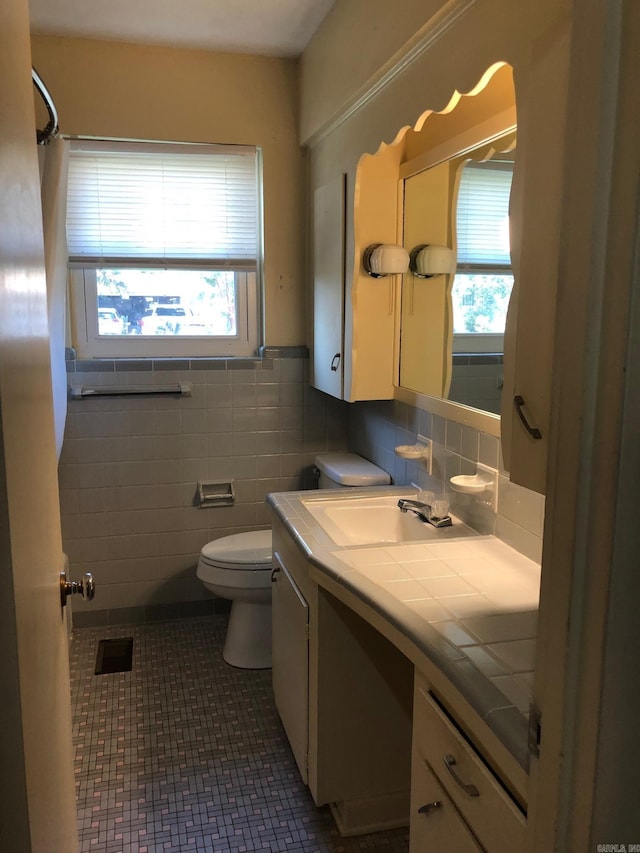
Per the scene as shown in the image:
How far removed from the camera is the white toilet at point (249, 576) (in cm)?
260

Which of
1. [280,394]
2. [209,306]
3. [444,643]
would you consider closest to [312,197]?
[209,306]

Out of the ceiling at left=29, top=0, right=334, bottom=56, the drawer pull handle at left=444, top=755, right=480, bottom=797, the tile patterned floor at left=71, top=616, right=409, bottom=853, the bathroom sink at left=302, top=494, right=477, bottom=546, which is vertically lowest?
the tile patterned floor at left=71, top=616, right=409, bottom=853

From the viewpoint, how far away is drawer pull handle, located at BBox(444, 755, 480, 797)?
1070 mm

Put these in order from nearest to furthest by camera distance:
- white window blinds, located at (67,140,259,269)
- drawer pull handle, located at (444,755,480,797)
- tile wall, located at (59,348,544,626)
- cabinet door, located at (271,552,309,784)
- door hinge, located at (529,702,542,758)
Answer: door hinge, located at (529,702,542,758) → drawer pull handle, located at (444,755,480,797) → cabinet door, located at (271,552,309,784) → white window blinds, located at (67,140,259,269) → tile wall, located at (59,348,544,626)

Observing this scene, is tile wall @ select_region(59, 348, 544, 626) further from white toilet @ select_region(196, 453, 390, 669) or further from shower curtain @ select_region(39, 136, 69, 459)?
shower curtain @ select_region(39, 136, 69, 459)

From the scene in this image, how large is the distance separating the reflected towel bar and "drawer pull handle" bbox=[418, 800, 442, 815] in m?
2.07

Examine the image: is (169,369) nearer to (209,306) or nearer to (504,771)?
(209,306)

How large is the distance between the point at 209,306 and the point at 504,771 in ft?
8.12

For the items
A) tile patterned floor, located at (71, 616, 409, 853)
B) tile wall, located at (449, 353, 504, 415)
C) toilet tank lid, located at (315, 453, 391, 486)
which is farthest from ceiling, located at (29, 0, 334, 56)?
tile patterned floor, located at (71, 616, 409, 853)

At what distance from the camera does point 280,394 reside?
10.2 feet

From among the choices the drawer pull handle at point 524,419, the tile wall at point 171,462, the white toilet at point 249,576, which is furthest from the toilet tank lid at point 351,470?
the drawer pull handle at point 524,419

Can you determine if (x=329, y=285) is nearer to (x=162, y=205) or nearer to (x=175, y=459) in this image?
(x=162, y=205)

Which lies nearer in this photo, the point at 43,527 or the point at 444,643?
the point at 43,527

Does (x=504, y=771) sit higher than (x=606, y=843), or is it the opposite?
(x=606, y=843)
